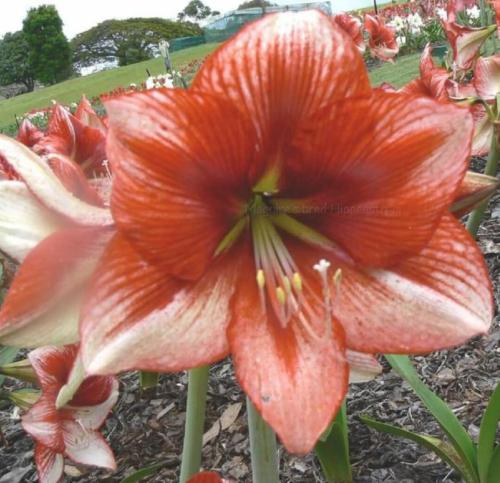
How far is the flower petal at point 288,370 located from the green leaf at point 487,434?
591mm

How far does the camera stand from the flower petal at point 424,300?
1.73 feet

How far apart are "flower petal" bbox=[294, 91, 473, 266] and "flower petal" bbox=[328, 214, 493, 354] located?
22 mm

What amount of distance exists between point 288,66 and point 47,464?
2.12ft

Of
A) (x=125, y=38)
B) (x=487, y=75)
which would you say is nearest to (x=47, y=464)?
(x=487, y=75)

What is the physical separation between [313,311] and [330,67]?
7.3 inches

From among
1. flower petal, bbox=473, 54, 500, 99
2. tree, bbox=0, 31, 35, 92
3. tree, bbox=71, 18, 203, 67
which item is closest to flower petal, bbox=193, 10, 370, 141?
flower petal, bbox=473, 54, 500, 99

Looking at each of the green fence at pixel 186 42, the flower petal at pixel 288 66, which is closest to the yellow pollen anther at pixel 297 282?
the flower petal at pixel 288 66

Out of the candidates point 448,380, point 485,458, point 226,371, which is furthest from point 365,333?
point 226,371

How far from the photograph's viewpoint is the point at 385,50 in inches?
132

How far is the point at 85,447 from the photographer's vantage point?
0.90m

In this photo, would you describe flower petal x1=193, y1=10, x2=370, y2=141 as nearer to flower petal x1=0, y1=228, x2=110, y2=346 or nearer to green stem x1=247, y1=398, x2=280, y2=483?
flower petal x1=0, y1=228, x2=110, y2=346

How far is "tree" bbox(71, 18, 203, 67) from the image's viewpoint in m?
34.4

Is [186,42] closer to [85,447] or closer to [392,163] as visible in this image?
[85,447]

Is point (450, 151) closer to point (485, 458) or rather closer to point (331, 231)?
point (331, 231)
